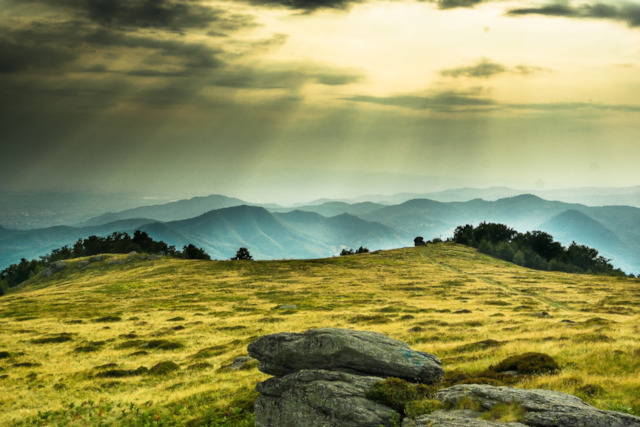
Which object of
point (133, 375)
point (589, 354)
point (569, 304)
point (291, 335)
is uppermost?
point (291, 335)

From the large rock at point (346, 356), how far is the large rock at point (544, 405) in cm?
227

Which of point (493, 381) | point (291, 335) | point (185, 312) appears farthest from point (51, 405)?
point (185, 312)

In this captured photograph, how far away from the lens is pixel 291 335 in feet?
67.8

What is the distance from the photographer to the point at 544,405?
13.9 m

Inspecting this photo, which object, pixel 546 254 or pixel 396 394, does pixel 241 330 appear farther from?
pixel 546 254

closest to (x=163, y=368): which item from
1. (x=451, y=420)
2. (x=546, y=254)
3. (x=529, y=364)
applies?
(x=451, y=420)

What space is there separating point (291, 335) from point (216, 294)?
6956 centimetres

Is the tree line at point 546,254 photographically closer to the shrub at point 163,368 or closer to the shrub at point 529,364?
the shrub at point 529,364

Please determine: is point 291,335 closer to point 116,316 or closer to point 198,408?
point 198,408

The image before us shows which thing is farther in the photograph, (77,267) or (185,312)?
(77,267)

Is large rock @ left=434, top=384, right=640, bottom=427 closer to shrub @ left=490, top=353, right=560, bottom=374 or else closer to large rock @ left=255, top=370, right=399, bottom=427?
large rock @ left=255, top=370, right=399, bottom=427

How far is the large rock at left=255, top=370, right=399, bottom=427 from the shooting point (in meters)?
15.5

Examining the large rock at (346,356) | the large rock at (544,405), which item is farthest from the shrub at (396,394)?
the large rock at (346,356)

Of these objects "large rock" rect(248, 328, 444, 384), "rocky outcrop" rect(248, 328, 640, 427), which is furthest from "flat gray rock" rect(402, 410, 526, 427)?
"large rock" rect(248, 328, 444, 384)
